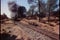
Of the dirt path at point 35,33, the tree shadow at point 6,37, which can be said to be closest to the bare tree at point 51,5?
the dirt path at point 35,33

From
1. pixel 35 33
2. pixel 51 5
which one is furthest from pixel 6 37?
pixel 51 5

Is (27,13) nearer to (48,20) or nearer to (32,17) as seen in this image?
(32,17)

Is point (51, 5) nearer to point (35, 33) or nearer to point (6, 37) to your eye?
point (35, 33)

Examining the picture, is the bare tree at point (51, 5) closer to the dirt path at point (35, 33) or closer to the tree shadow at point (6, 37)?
the dirt path at point (35, 33)

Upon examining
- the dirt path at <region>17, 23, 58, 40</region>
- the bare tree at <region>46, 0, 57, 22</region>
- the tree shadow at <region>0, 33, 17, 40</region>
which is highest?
the bare tree at <region>46, 0, 57, 22</region>

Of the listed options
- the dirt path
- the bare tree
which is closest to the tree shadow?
the dirt path

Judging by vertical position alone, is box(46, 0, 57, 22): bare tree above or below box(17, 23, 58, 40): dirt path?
above

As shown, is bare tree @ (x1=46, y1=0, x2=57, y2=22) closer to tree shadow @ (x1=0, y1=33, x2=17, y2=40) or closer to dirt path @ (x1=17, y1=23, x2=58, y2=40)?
dirt path @ (x1=17, y1=23, x2=58, y2=40)

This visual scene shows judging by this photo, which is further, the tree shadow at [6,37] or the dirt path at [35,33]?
the tree shadow at [6,37]

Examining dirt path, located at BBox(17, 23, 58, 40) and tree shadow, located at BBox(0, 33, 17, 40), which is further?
tree shadow, located at BBox(0, 33, 17, 40)

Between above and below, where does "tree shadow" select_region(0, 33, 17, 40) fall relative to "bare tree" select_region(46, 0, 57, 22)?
below

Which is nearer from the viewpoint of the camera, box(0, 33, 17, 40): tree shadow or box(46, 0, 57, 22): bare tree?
box(46, 0, 57, 22): bare tree

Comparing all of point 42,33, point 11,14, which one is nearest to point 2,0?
point 11,14

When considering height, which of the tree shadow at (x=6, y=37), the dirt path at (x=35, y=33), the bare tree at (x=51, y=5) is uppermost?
the bare tree at (x=51, y=5)
